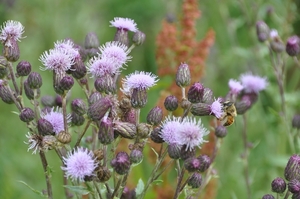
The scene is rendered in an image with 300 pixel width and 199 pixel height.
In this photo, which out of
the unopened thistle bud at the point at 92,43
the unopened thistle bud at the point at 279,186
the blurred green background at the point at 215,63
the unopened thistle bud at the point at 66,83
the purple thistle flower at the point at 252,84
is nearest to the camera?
the unopened thistle bud at the point at 66,83

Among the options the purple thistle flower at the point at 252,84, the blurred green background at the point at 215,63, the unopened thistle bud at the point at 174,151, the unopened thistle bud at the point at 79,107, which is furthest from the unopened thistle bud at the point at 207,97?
the blurred green background at the point at 215,63

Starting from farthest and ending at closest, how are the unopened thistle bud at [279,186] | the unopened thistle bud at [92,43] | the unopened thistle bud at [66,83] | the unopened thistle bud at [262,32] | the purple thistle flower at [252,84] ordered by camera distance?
the unopened thistle bud at [262,32] → the purple thistle flower at [252,84] → the unopened thistle bud at [92,43] → the unopened thistle bud at [279,186] → the unopened thistle bud at [66,83]

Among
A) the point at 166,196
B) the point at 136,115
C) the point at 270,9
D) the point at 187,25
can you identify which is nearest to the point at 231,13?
the point at 270,9

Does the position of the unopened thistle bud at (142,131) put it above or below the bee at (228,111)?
below

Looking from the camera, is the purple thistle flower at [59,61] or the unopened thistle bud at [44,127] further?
the purple thistle flower at [59,61]

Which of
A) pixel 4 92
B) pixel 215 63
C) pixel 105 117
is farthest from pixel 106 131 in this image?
pixel 215 63

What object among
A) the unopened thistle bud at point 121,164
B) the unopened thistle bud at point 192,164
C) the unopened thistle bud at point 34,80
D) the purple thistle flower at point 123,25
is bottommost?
the unopened thistle bud at point 192,164

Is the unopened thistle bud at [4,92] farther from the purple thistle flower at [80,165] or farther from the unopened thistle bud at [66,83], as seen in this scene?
the purple thistle flower at [80,165]
